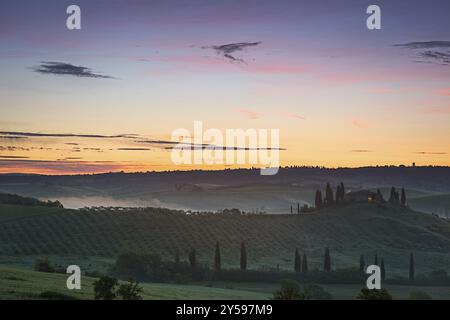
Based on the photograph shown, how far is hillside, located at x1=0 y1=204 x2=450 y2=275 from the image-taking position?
11544 cm

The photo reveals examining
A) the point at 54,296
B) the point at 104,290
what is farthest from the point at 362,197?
the point at 54,296

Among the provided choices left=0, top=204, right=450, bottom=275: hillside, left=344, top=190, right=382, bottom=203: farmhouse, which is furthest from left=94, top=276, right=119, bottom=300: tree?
left=344, top=190, right=382, bottom=203: farmhouse

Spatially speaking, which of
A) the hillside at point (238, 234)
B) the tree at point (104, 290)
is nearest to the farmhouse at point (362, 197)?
the hillside at point (238, 234)

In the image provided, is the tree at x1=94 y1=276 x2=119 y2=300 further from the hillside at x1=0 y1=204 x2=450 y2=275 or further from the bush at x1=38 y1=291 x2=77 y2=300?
the hillside at x1=0 y1=204 x2=450 y2=275

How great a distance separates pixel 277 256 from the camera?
407ft

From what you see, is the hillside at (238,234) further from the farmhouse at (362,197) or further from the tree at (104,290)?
the tree at (104,290)

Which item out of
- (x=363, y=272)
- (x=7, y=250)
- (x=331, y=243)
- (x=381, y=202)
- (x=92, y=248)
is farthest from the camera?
(x=381, y=202)

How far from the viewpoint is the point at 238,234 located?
13775 centimetres

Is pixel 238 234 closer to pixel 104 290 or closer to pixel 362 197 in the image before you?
pixel 362 197

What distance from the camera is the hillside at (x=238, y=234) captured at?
115438 mm
